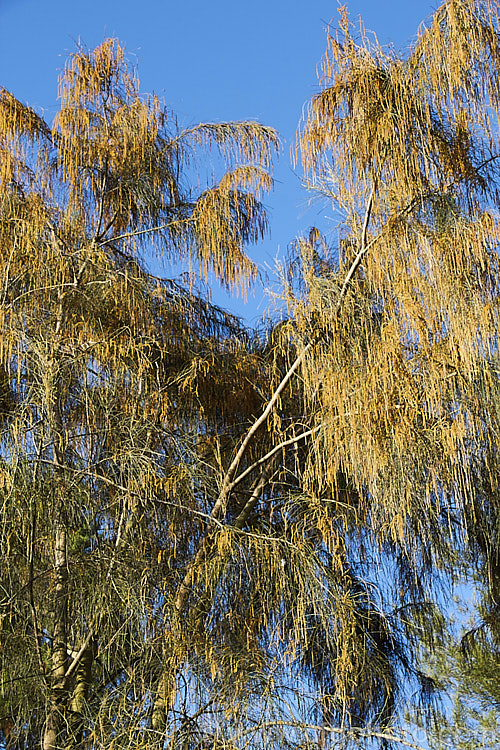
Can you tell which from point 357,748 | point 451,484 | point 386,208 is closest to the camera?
point 357,748

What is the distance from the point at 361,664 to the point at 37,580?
3.16 ft

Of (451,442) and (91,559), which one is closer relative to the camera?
(451,442)

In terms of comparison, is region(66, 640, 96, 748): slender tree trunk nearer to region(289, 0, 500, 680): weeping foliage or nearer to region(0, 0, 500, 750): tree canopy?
region(0, 0, 500, 750): tree canopy

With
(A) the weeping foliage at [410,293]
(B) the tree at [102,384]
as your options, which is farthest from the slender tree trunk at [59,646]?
(A) the weeping foliage at [410,293]

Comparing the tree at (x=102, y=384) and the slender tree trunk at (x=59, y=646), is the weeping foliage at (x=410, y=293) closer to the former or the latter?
the tree at (x=102, y=384)

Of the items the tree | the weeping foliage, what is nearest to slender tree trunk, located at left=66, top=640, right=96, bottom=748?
the tree

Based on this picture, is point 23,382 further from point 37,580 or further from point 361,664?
point 361,664

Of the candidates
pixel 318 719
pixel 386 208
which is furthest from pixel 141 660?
pixel 386 208

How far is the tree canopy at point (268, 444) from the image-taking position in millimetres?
2703

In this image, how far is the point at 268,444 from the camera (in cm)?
341

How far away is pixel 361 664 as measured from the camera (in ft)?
9.68

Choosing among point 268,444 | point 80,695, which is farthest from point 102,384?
point 80,695

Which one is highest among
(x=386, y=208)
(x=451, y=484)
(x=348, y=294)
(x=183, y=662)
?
(x=386, y=208)

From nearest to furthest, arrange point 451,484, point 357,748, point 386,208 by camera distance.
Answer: point 357,748 → point 451,484 → point 386,208
